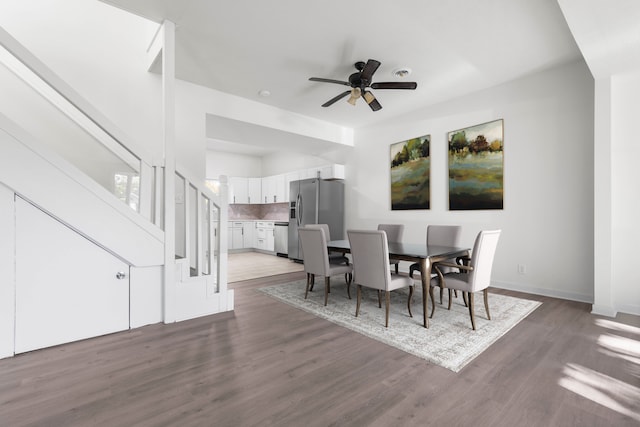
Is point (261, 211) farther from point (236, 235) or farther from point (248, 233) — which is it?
point (236, 235)

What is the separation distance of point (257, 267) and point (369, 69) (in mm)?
4218

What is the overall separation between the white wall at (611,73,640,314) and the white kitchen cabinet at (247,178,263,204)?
748 cm

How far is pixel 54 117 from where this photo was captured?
319cm

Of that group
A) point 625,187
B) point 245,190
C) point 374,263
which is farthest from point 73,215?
point 245,190

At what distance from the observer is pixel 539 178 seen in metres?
3.74

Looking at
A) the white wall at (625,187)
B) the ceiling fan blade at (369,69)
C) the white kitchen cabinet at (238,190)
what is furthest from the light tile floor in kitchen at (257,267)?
the white wall at (625,187)

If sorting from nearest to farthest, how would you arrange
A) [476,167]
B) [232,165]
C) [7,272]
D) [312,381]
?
1. [312,381]
2. [7,272]
3. [476,167]
4. [232,165]

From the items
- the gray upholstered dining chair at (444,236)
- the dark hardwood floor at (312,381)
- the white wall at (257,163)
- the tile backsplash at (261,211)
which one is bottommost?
the dark hardwood floor at (312,381)

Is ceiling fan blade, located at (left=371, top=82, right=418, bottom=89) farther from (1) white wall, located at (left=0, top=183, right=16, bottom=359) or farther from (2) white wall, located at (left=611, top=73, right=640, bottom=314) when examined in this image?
(1) white wall, located at (left=0, top=183, right=16, bottom=359)

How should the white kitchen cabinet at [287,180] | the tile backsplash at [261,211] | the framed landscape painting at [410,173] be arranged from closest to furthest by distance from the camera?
1. the framed landscape painting at [410,173]
2. the white kitchen cabinet at [287,180]
3. the tile backsplash at [261,211]

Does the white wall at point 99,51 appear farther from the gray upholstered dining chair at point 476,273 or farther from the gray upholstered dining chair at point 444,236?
the gray upholstered dining chair at point 444,236

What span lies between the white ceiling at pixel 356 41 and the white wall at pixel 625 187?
695 millimetres

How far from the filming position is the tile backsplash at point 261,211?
28.5 feet

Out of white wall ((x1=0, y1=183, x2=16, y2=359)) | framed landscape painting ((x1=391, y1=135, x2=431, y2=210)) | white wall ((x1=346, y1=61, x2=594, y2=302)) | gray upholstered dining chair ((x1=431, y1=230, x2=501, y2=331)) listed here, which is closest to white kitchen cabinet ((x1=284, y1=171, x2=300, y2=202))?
framed landscape painting ((x1=391, y1=135, x2=431, y2=210))
